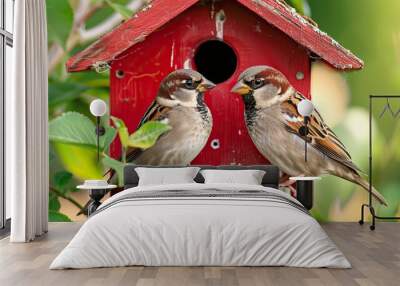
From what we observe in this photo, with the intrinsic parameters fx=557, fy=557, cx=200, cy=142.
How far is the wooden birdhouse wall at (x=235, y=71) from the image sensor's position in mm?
6484

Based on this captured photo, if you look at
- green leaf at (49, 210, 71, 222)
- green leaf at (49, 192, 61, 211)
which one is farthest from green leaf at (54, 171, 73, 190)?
green leaf at (49, 210, 71, 222)

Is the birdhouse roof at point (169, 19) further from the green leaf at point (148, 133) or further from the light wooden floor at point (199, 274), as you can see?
the light wooden floor at point (199, 274)

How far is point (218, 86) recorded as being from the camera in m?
6.54

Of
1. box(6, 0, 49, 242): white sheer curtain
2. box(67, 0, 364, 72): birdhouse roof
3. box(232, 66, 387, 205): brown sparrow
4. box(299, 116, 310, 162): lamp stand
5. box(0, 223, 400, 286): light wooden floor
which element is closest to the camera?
box(0, 223, 400, 286): light wooden floor

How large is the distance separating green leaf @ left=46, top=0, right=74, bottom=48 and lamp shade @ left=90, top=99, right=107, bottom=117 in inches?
37.8

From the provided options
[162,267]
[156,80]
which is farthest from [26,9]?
[162,267]

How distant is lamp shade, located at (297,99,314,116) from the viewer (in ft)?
20.5

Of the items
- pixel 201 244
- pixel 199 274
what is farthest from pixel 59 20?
pixel 199 274

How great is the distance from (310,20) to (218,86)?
135cm

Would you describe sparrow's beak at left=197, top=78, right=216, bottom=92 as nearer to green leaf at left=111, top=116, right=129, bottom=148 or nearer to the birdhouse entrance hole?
the birdhouse entrance hole

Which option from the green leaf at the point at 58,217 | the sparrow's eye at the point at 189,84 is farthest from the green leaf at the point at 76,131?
the sparrow's eye at the point at 189,84

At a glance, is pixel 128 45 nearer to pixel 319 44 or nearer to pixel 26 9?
pixel 26 9

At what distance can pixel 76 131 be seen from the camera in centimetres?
673

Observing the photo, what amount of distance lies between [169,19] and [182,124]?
1202 millimetres
